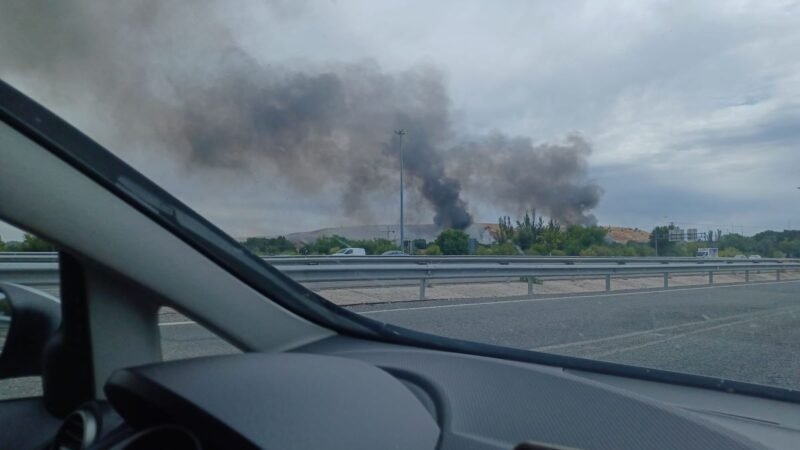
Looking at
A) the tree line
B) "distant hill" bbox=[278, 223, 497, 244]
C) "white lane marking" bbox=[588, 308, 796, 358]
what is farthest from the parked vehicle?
"distant hill" bbox=[278, 223, 497, 244]

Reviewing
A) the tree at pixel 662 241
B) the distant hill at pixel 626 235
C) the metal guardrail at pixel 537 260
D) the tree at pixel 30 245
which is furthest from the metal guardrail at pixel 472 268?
the distant hill at pixel 626 235

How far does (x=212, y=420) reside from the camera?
1809 mm

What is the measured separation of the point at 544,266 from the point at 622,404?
390 cm

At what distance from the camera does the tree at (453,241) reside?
4785 mm

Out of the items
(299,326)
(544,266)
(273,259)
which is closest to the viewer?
(299,326)

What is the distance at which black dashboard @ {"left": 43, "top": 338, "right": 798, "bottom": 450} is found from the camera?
6.05 feet

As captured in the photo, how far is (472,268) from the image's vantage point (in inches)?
263

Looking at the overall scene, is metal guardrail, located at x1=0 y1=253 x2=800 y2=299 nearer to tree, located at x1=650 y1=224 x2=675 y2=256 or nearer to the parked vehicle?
the parked vehicle

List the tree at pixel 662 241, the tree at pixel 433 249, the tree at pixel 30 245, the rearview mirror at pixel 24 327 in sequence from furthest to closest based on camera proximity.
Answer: the tree at pixel 433 249 < the tree at pixel 662 241 < the rearview mirror at pixel 24 327 < the tree at pixel 30 245

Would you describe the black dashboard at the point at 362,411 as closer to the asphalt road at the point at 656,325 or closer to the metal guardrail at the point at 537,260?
the asphalt road at the point at 656,325

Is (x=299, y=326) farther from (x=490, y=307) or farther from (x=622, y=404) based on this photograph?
(x=490, y=307)

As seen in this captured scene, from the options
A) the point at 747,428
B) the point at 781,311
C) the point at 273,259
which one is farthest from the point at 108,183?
the point at 781,311

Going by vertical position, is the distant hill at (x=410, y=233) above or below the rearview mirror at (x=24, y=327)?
above

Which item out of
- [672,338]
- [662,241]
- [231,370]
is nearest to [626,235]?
[662,241]
